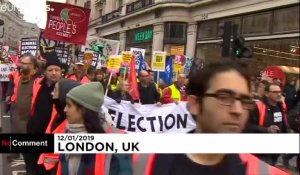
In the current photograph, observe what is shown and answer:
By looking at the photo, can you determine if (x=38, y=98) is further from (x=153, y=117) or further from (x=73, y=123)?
(x=153, y=117)

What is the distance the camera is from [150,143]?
0.86 metres

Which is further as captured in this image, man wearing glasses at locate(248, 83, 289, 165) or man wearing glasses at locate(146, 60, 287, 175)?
man wearing glasses at locate(248, 83, 289, 165)

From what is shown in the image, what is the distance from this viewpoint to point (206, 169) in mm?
860

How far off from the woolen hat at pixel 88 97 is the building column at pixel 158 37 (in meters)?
0.43

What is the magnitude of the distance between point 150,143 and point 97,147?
109mm

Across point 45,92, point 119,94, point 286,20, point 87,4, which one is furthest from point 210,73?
point 119,94

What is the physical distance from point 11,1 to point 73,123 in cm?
37

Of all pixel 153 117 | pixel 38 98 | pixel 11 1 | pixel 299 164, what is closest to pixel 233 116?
pixel 299 164

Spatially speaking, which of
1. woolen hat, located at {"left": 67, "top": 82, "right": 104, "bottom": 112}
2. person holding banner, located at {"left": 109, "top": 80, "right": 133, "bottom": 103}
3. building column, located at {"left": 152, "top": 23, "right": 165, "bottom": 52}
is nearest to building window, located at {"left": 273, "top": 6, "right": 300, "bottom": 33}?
building column, located at {"left": 152, "top": 23, "right": 165, "bottom": 52}

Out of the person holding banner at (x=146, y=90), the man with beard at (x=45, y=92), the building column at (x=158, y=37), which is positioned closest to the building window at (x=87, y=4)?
the building column at (x=158, y=37)

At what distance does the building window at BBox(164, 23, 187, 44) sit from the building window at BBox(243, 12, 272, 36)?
12cm

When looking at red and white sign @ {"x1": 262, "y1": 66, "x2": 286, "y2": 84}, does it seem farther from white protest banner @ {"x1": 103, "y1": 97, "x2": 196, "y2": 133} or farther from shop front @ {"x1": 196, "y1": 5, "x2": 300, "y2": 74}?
white protest banner @ {"x1": 103, "y1": 97, "x2": 196, "y2": 133}

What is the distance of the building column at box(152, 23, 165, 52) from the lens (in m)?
0.98

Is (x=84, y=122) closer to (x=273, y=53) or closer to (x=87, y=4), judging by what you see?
(x=87, y=4)
